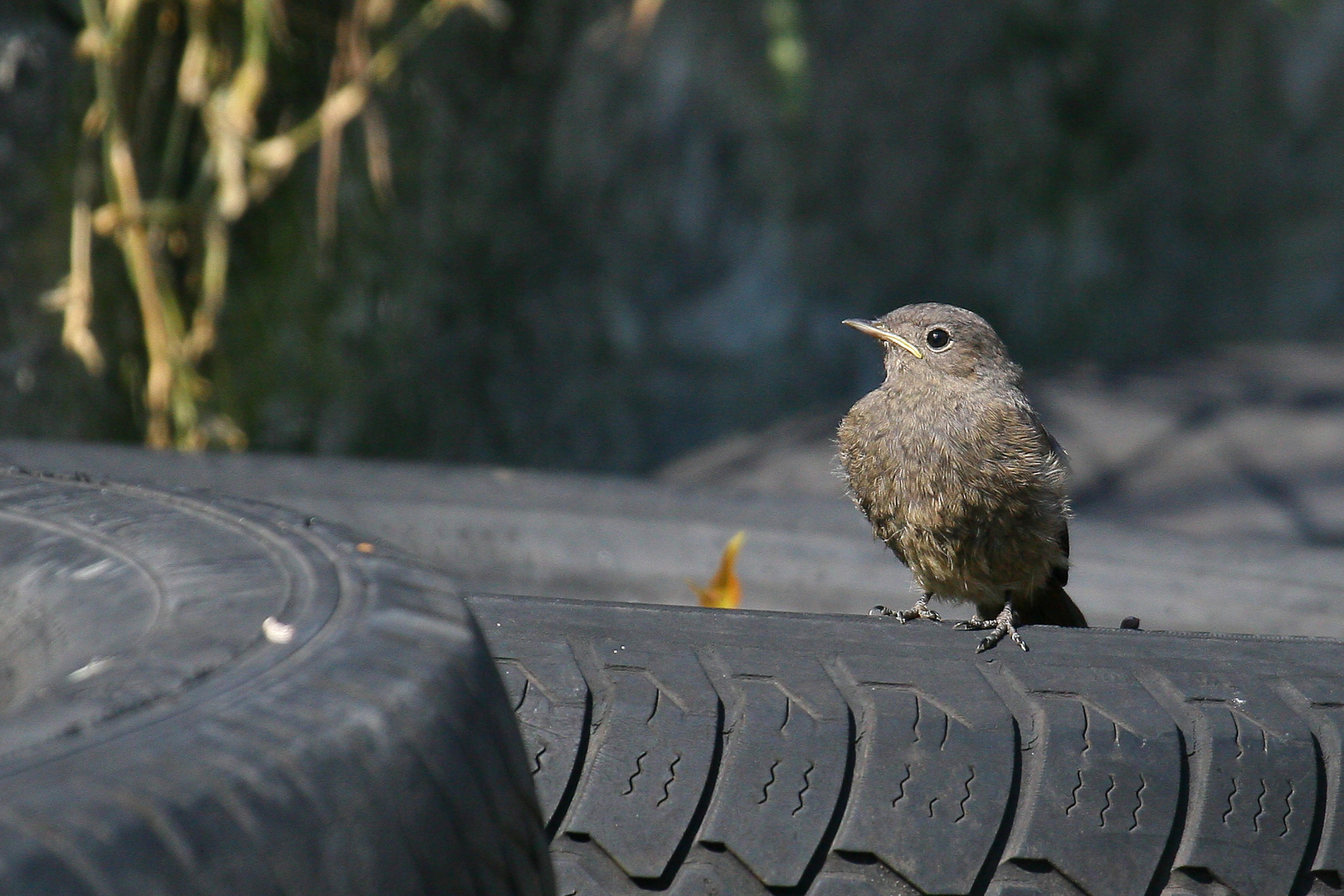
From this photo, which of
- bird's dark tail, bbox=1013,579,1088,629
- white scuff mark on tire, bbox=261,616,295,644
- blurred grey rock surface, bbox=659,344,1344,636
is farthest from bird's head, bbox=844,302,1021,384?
white scuff mark on tire, bbox=261,616,295,644

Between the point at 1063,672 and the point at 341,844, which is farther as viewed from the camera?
the point at 1063,672

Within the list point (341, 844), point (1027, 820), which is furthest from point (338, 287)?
point (341, 844)

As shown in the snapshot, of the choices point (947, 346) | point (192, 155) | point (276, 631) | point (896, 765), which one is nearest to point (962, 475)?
point (947, 346)

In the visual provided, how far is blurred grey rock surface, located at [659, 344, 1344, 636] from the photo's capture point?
123 inches

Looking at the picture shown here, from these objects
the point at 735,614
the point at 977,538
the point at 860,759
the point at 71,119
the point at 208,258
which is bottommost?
the point at 860,759

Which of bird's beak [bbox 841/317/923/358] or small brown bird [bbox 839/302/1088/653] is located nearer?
small brown bird [bbox 839/302/1088/653]

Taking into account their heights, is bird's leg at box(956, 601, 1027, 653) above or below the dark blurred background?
below

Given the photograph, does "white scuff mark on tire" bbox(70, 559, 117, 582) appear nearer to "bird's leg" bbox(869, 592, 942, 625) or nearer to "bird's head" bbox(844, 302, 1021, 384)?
"bird's leg" bbox(869, 592, 942, 625)

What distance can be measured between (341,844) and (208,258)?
156 inches

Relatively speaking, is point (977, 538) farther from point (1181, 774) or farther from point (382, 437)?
point (382, 437)

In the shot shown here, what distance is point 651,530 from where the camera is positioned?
132 inches

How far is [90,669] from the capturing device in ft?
4.32

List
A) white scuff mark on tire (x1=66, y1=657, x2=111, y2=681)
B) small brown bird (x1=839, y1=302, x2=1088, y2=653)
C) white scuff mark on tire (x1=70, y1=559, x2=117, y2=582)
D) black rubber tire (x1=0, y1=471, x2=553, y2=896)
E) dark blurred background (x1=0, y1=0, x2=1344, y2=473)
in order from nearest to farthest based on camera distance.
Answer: black rubber tire (x1=0, y1=471, x2=553, y2=896) → white scuff mark on tire (x1=66, y1=657, x2=111, y2=681) → white scuff mark on tire (x1=70, y1=559, x2=117, y2=582) → small brown bird (x1=839, y1=302, x2=1088, y2=653) → dark blurred background (x1=0, y1=0, x2=1344, y2=473)

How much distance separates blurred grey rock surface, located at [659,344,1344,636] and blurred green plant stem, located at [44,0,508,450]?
1657 mm
